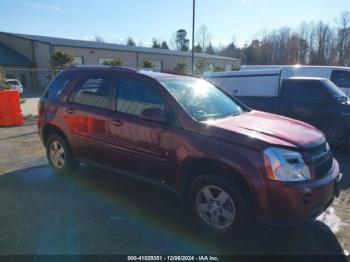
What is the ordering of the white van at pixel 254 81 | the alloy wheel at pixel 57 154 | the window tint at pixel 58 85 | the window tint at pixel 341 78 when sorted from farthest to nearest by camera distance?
the window tint at pixel 341 78 < the white van at pixel 254 81 < the alloy wheel at pixel 57 154 < the window tint at pixel 58 85

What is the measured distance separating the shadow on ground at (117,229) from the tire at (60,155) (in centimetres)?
50

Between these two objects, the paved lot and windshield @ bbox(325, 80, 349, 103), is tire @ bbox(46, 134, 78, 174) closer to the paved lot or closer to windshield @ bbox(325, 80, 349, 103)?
the paved lot

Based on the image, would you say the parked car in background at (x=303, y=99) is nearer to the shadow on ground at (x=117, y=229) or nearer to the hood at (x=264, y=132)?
the hood at (x=264, y=132)

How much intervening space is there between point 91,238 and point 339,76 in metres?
11.9

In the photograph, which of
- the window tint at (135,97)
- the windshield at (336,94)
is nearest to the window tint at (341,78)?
the windshield at (336,94)

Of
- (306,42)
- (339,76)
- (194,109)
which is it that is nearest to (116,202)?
(194,109)

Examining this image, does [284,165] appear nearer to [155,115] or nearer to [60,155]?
[155,115]

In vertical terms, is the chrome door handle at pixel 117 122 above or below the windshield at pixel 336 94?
below

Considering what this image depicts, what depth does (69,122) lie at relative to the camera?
528cm

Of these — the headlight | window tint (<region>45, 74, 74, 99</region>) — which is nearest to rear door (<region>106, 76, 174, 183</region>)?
the headlight

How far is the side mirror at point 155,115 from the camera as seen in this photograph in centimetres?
389

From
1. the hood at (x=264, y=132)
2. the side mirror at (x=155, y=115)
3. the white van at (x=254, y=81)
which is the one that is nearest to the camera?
the hood at (x=264, y=132)

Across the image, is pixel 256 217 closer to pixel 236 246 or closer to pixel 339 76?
pixel 236 246

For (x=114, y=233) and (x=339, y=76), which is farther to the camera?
(x=339, y=76)
